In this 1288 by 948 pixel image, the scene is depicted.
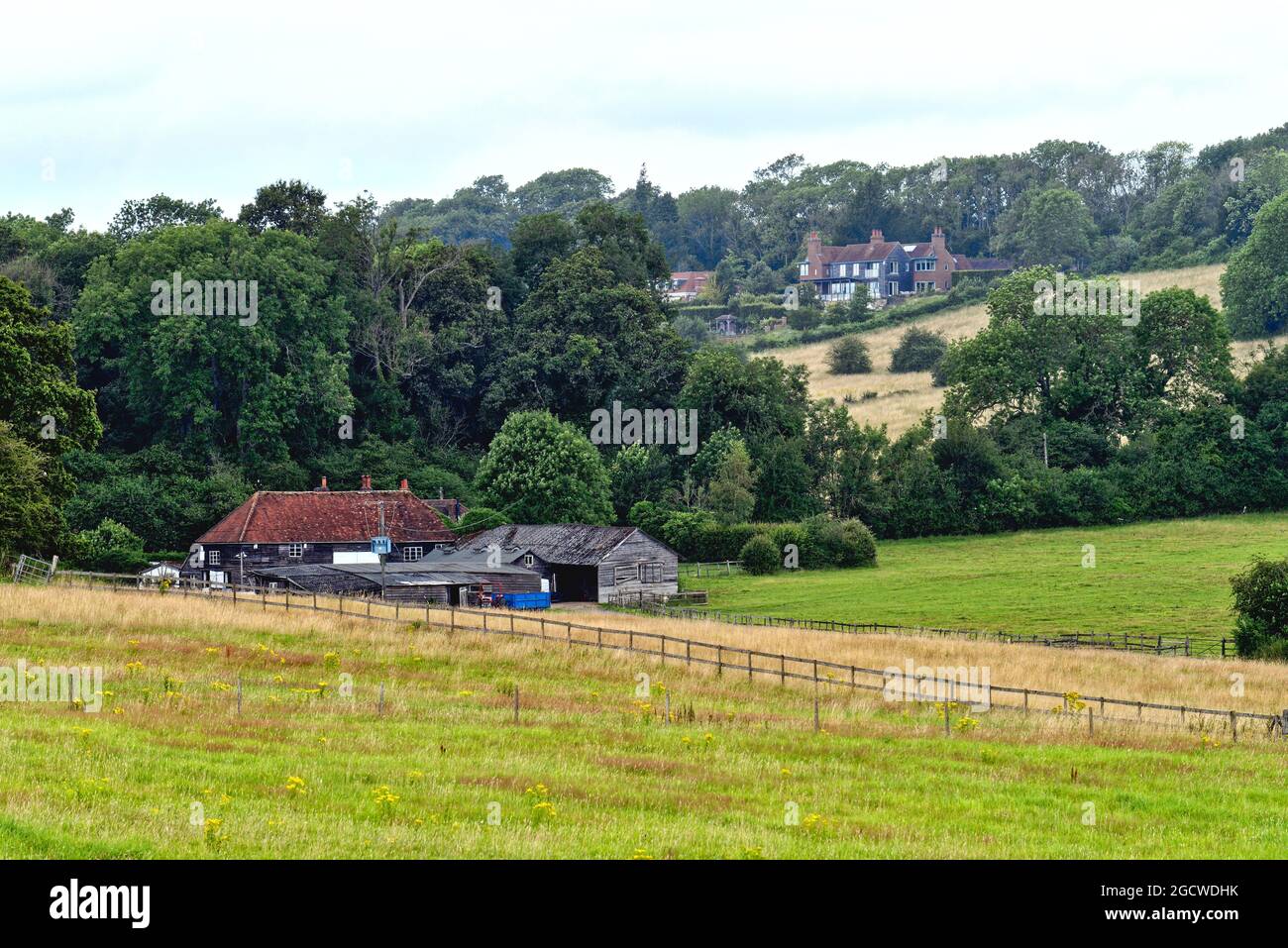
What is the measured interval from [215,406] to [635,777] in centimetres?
7026

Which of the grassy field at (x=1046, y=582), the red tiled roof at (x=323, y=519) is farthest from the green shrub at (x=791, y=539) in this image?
the red tiled roof at (x=323, y=519)

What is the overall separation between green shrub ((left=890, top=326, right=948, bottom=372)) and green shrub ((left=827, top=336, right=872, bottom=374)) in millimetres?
2473

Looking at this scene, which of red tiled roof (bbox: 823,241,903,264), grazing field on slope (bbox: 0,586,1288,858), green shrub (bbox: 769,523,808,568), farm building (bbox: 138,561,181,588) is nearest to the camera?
grazing field on slope (bbox: 0,586,1288,858)

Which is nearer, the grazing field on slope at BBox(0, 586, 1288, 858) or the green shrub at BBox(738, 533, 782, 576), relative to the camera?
the grazing field on slope at BBox(0, 586, 1288, 858)

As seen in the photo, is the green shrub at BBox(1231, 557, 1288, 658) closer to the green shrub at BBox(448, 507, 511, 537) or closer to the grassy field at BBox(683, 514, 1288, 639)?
the grassy field at BBox(683, 514, 1288, 639)

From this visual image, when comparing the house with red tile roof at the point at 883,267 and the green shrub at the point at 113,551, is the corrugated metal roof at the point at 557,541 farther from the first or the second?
the house with red tile roof at the point at 883,267

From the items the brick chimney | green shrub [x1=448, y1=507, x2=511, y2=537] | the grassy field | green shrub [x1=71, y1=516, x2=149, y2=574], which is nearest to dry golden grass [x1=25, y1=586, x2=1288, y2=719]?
the grassy field

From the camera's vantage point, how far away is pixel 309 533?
79875 millimetres

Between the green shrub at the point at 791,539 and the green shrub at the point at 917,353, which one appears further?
the green shrub at the point at 917,353

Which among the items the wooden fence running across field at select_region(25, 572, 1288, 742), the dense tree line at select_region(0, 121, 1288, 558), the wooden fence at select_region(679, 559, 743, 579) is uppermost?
the dense tree line at select_region(0, 121, 1288, 558)

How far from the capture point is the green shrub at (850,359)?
143 m

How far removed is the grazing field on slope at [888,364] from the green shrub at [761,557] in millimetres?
30056

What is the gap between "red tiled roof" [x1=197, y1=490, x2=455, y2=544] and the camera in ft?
260
